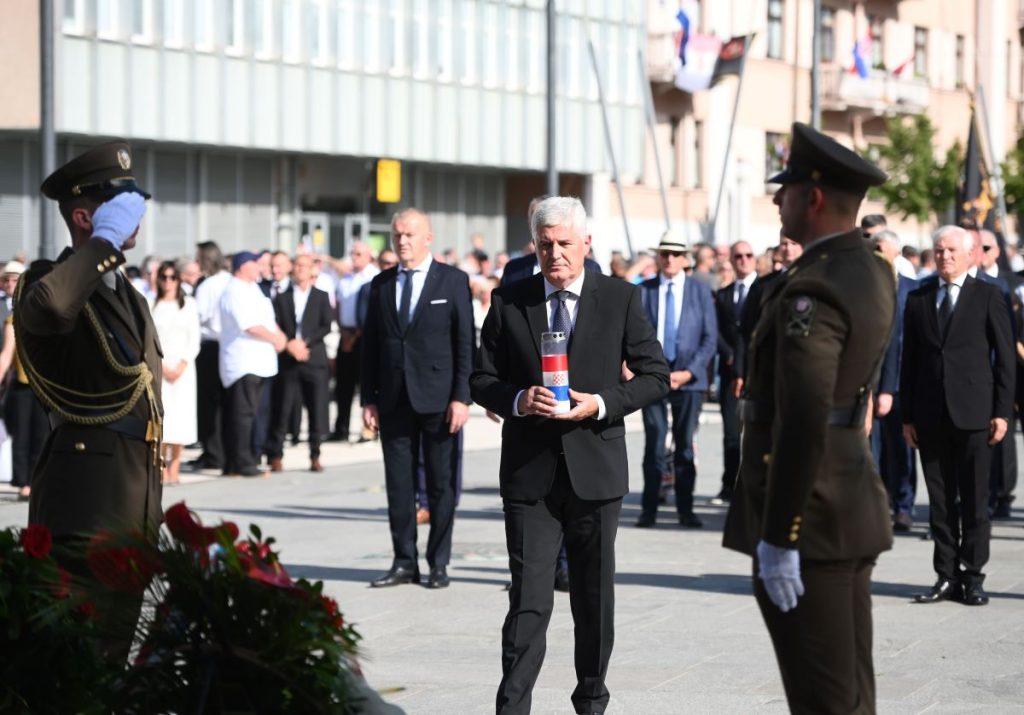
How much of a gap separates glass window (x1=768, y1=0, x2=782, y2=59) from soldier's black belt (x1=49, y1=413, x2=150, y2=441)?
48301 millimetres

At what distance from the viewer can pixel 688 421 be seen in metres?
13.8

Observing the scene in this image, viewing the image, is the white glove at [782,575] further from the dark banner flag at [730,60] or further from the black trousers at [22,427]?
the dark banner flag at [730,60]

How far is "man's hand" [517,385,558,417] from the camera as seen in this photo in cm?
682

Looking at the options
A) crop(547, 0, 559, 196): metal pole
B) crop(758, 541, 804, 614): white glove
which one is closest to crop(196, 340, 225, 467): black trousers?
crop(547, 0, 559, 196): metal pole

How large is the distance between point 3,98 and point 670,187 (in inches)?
801

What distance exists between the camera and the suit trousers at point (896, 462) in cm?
1321

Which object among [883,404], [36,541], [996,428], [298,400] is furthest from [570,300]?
[298,400]

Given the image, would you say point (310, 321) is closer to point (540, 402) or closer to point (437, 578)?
point (437, 578)

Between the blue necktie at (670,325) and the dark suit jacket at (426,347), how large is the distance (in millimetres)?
2901

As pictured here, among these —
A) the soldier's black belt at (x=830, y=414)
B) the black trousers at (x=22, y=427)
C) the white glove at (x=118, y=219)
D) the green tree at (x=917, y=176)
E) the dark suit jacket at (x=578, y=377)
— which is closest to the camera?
the soldier's black belt at (x=830, y=414)

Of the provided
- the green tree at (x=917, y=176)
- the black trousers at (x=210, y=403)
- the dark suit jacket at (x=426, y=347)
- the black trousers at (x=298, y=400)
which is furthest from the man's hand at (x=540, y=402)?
the green tree at (x=917, y=176)

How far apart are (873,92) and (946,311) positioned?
46413 millimetres

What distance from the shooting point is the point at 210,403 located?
17766 mm

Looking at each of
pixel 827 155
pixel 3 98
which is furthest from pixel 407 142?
pixel 827 155
